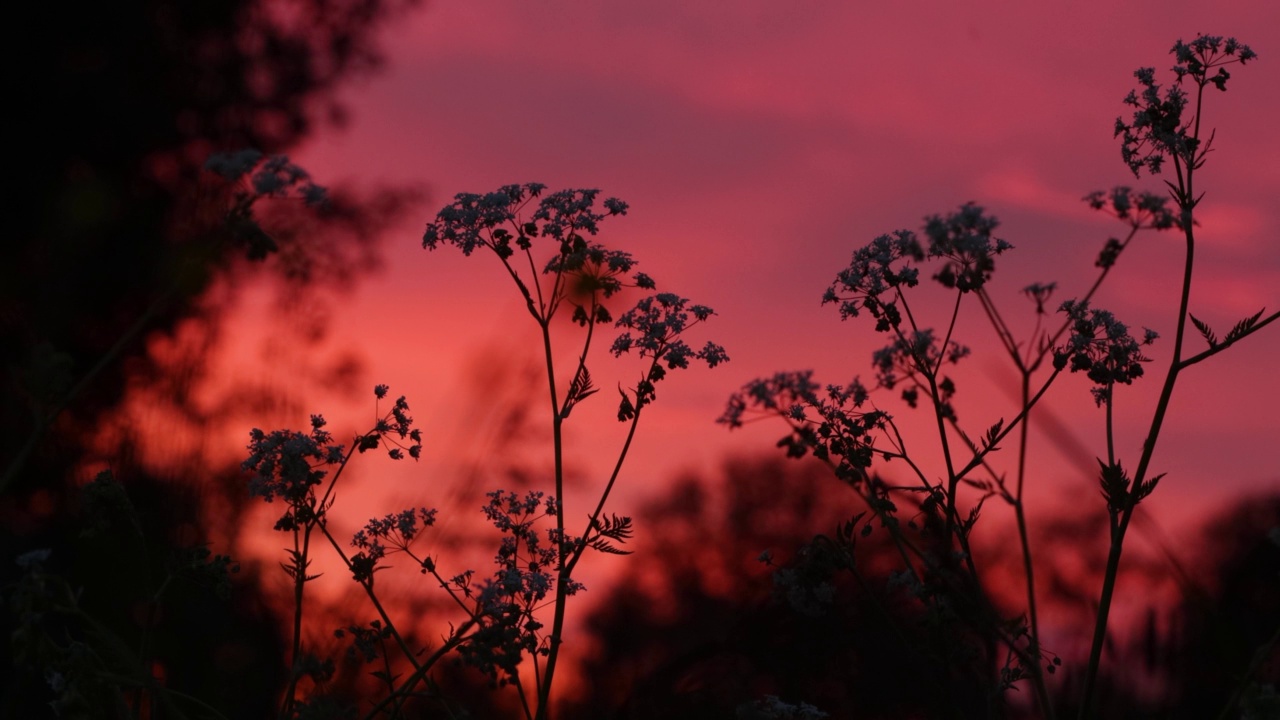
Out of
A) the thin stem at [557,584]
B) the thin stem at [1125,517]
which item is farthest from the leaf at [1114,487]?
the thin stem at [557,584]

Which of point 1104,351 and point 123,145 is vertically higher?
point 123,145

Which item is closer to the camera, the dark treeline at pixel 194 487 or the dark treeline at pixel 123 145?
the dark treeline at pixel 194 487

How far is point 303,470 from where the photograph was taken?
5.45 m

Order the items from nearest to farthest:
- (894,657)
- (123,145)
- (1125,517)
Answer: (1125,517), (894,657), (123,145)

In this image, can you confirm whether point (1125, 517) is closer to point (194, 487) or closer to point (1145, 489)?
point (1145, 489)

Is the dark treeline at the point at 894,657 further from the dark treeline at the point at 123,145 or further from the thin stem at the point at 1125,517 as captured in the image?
the dark treeline at the point at 123,145

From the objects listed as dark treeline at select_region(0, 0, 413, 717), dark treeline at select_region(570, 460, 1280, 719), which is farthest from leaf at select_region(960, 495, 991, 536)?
dark treeline at select_region(0, 0, 413, 717)

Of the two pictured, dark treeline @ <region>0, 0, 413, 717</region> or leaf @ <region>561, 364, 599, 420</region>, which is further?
dark treeline @ <region>0, 0, 413, 717</region>

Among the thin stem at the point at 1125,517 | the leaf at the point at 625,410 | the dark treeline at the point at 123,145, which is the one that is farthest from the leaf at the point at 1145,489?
the dark treeline at the point at 123,145

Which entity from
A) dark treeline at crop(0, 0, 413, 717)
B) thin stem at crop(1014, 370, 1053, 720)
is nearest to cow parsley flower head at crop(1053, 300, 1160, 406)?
thin stem at crop(1014, 370, 1053, 720)

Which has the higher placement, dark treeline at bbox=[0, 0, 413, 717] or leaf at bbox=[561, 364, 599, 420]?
dark treeline at bbox=[0, 0, 413, 717]

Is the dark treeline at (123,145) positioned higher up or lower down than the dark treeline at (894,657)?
higher up

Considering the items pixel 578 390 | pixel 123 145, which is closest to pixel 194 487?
pixel 578 390

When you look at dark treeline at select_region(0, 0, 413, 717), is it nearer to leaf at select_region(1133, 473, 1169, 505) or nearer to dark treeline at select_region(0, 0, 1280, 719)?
dark treeline at select_region(0, 0, 1280, 719)
